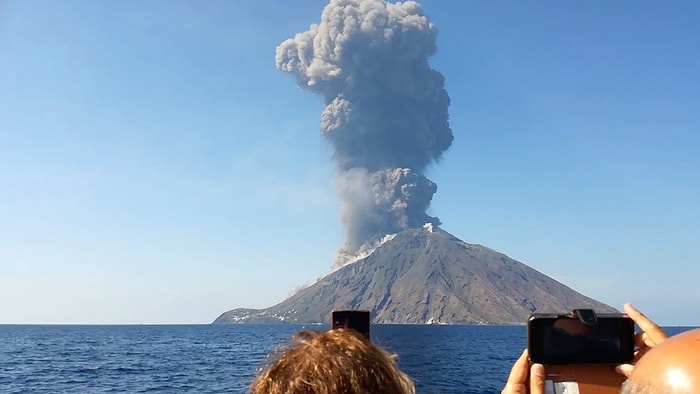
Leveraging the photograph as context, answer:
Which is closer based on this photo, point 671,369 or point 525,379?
point 671,369

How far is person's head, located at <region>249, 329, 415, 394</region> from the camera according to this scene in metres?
1.67

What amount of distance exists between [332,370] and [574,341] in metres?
1.05

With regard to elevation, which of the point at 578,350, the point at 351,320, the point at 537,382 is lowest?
the point at 537,382

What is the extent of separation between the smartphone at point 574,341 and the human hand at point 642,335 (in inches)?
2.0

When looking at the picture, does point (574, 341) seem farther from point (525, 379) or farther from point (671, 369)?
point (671, 369)

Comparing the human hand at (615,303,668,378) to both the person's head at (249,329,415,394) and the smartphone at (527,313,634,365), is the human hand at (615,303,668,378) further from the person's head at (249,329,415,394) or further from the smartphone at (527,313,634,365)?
the person's head at (249,329,415,394)

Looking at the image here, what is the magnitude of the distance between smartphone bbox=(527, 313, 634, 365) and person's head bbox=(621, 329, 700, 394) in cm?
63

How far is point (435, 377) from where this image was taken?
42.4 meters

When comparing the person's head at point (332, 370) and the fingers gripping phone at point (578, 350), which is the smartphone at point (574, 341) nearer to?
the fingers gripping phone at point (578, 350)

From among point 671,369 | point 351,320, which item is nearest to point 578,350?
point 671,369

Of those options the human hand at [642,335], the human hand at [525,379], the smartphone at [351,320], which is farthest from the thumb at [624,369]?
the smartphone at [351,320]

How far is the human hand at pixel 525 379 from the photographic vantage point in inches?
89.4

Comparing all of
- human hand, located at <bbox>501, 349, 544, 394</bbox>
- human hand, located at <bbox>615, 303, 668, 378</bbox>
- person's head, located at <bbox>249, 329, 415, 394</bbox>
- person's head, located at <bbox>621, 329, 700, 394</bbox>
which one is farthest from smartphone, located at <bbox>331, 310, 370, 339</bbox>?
person's head, located at <bbox>621, 329, 700, 394</bbox>

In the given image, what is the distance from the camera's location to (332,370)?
169 cm
